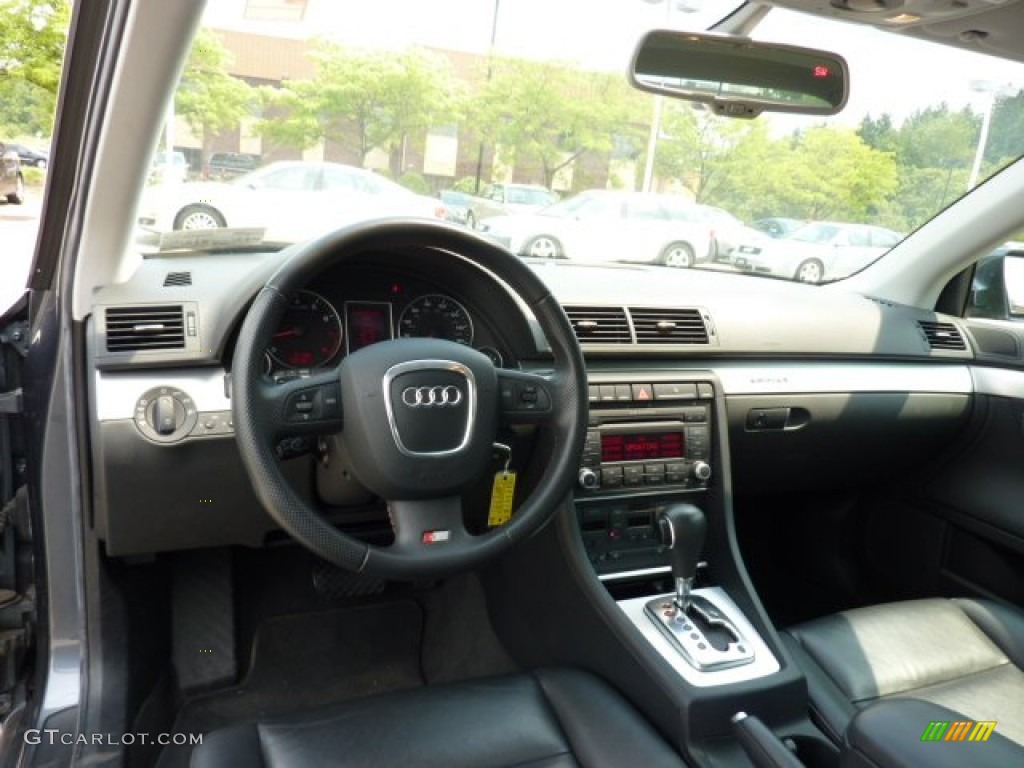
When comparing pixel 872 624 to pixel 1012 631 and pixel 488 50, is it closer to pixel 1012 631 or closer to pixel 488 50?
pixel 1012 631

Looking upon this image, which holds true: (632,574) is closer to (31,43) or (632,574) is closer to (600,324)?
(600,324)

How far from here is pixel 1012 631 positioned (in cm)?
228

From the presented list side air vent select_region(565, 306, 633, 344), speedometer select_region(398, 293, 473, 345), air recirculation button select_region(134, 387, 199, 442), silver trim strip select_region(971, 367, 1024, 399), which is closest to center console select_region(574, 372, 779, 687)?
side air vent select_region(565, 306, 633, 344)

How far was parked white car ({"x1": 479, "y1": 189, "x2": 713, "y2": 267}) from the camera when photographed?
282 centimetres

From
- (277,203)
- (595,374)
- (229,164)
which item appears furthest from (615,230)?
(229,164)

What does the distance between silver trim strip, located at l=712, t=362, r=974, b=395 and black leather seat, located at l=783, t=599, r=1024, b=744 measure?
2.42ft

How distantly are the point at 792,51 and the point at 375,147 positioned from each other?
1.47 metres

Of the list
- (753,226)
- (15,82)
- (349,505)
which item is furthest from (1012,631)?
(15,82)

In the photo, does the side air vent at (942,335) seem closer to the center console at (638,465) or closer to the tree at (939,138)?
the tree at (939,138)

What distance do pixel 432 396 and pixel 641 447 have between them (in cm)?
88

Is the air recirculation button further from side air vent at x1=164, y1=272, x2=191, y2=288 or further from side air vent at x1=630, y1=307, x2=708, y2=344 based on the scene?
side air vent at x1=630, y1=307, x2=708, y2=344

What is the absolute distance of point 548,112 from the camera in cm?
400

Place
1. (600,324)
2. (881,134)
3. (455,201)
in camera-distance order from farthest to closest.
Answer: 1. (881,134)
2. (455,201)
3. (600,324)

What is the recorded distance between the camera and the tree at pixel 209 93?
1.77 m
